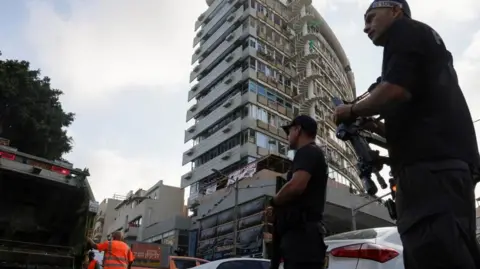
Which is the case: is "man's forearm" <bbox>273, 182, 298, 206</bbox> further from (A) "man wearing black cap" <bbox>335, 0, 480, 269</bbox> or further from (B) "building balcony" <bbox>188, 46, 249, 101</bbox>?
(B) "building balcony" <bbox>188, 46, 249, 101</bbox>

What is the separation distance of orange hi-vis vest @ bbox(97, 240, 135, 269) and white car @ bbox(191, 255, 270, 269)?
2082mm

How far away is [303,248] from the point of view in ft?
9.58

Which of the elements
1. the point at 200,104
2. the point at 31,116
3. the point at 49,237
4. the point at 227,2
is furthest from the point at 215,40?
the point at 49,237

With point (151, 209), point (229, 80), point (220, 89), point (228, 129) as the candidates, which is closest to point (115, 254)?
point (228, 129)

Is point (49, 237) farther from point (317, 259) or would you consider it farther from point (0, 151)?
point (317, 259)

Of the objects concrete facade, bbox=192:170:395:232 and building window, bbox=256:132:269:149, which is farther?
building window, bbox=256:132:269:149

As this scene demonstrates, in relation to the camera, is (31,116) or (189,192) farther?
(189,192)

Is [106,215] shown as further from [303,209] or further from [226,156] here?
[303,209]

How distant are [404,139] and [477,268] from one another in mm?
606

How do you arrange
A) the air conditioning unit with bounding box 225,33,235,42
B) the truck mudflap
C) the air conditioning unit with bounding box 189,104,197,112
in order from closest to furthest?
the truck mudflap, the air conditioning unit with bounding box 225,33,235,42, the air conditioning unit with bounding box 189,104,197,112

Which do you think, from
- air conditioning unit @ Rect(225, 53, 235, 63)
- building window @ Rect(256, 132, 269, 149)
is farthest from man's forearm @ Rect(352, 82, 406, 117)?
air conditioning unit @ Rect(225, 53, 235, 63)

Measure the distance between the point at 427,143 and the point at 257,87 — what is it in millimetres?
42912

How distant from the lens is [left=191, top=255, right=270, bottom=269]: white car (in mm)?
6438

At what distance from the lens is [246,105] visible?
43594 mm
